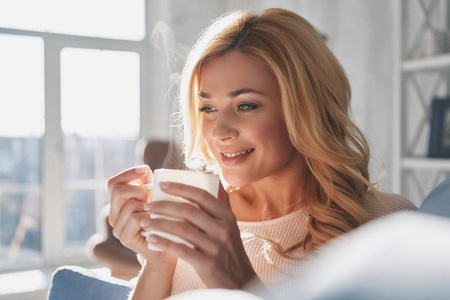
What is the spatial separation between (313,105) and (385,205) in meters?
0.29

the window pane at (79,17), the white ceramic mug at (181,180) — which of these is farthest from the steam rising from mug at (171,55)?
the white ceramic mug at (181,180)

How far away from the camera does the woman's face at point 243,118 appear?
1179 mm

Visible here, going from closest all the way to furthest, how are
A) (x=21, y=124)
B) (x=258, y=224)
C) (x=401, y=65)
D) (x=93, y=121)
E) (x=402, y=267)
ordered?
(x=402, y=267) < (x=258, y=224) < (x=401, y=65) < (x=21, y=124) < (x=93, y=121)

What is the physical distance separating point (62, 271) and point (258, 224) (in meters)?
0.49

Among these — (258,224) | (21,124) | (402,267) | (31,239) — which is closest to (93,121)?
(21,124)

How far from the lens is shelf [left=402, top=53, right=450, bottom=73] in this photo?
2705mm

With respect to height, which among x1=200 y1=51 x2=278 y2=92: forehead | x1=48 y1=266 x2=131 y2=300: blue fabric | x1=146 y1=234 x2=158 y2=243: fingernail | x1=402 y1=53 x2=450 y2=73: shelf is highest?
x1=402 y1=53 x2=450 y2=73: shelf

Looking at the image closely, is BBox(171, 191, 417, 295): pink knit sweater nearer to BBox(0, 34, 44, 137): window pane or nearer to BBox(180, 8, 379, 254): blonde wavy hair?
BBox(180, 8, 379, 254): blonde wavy hair

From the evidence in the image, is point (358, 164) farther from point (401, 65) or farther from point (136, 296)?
point (401, 65)

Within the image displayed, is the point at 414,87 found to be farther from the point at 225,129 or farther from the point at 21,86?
the point at 21,86

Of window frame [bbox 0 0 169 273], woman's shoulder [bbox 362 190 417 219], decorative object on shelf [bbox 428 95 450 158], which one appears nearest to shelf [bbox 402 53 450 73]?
decorative object on shelf [bbox 428 95 450 158]

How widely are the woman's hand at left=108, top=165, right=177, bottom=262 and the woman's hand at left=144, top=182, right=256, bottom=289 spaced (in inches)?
5.9

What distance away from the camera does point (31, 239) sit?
4.26 meters

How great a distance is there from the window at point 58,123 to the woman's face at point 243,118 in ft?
10.9
